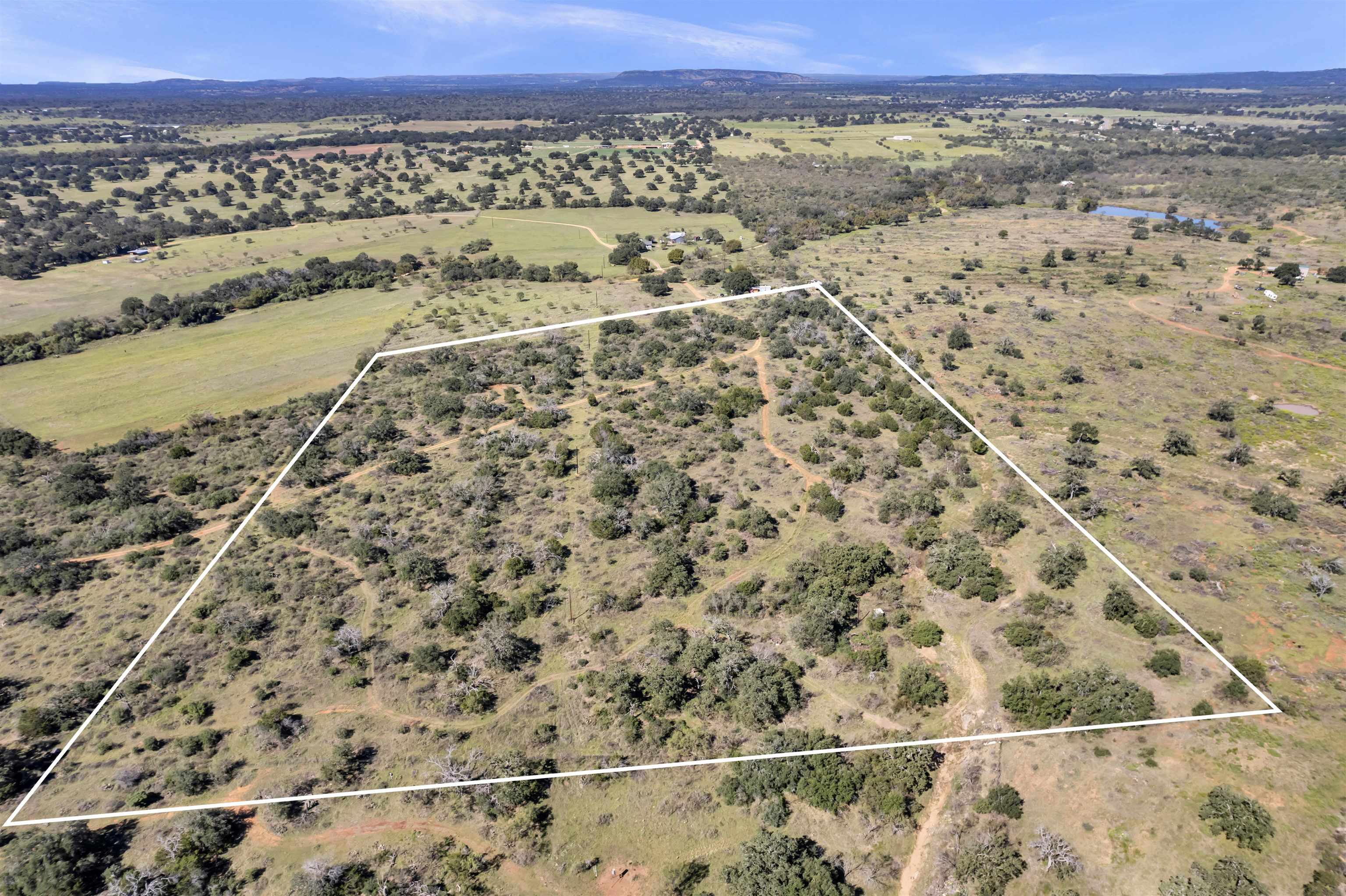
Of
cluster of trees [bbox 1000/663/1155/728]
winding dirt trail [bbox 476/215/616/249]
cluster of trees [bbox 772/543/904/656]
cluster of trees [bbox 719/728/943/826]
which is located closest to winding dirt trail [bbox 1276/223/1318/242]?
winding dirt trail [bbox 476/215/616/249]

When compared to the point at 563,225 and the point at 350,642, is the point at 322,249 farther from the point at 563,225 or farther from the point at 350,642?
the point at 350,642

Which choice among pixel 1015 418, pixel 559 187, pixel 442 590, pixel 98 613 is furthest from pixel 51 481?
pixel 559 187

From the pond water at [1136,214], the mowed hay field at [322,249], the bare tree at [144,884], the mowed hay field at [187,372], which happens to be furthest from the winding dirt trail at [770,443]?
the pond water at [1136,214]

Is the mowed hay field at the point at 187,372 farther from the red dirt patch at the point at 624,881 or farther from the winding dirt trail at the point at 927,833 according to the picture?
the winding dirt trail at the point at 927,833

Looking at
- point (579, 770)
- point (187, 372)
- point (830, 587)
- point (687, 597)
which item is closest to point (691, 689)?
point (687, 597)

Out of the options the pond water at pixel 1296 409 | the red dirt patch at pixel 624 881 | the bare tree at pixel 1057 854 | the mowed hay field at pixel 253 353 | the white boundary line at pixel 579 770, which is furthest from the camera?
the mowed hay field at pixel 253 353

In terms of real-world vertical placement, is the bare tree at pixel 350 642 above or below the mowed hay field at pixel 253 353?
below

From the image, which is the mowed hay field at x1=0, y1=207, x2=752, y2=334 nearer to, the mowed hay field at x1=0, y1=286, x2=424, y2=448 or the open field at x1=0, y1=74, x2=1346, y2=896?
the open field at x1=0, y1=74, x2=1346, y2=896
